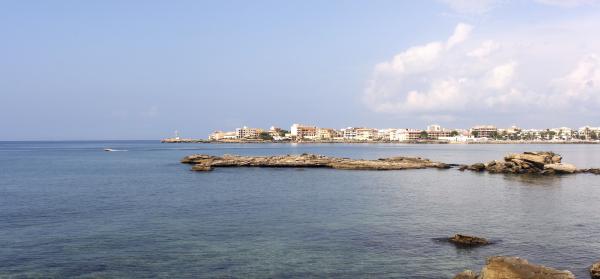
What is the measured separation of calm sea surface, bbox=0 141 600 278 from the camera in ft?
72.4

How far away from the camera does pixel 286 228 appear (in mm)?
30125

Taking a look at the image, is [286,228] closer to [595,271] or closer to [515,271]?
[515,271]

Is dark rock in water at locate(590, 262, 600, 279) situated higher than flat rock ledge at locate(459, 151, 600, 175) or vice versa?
flat rock ledge at locate(459, 151, 600, 175)

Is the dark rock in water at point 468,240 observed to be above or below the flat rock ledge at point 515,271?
below

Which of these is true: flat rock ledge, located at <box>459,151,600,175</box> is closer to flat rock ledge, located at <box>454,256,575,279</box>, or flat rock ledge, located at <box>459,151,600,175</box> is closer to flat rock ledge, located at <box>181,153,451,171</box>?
flat rock ledge, located at <box>181,153,451,171</box>

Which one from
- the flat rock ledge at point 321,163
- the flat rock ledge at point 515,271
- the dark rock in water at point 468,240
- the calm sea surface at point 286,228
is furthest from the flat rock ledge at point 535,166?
the flat rock ledge at point 515,271

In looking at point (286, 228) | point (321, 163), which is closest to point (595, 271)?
point (286, 228)

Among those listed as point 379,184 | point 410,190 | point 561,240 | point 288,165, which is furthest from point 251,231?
point 288,165

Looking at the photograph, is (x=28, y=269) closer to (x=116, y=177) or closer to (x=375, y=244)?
(x=375, y=244)

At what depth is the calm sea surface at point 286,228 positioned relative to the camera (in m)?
22.1

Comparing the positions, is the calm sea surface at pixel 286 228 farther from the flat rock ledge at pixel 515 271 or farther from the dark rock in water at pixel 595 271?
the flat rock ledge at pixel 515 271

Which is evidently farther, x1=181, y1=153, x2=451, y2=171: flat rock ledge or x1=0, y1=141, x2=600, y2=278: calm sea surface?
x1=181, y1=153, x2=451, y2=171: flat rock ledge

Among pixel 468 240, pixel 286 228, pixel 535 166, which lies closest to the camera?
pixel 468 240

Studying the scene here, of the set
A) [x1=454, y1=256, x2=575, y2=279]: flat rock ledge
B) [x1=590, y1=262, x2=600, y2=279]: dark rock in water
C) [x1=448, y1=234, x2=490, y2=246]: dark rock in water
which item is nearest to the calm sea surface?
[x1=590, y1=262, x2=600, y2=279]: dark rock in water
